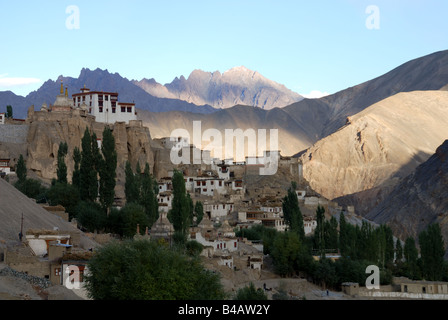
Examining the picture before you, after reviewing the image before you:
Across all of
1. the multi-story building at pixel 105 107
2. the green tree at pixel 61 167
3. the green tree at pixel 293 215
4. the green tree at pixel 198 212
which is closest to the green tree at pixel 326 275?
the green tree at pixel 293 215

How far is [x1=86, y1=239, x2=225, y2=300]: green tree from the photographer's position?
2223 cm

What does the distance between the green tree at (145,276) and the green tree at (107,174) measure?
19469mm

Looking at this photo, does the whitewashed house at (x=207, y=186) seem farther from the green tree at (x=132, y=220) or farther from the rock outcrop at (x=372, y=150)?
the rock outcrop at (x=372, y=150)

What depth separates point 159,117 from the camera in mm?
159750

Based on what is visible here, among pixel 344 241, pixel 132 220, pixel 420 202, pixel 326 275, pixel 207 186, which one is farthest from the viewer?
pixel 420 202

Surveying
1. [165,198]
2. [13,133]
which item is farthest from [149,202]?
[13,133]

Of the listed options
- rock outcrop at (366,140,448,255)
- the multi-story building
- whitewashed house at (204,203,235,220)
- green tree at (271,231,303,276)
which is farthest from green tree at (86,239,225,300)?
rock outcrop at (366,140,448,255)

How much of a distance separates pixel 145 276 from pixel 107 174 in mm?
23577

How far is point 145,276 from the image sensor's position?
2236cm

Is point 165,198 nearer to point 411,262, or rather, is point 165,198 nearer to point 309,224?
point 309,224

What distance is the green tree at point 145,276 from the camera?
22.2 m

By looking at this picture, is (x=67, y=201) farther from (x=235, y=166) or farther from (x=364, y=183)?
(x=364, y=183)

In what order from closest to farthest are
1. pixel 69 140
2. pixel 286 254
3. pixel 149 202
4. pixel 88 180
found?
pixel 286 254, pixel 88 180, pixel 149 202, pixel 69 140
